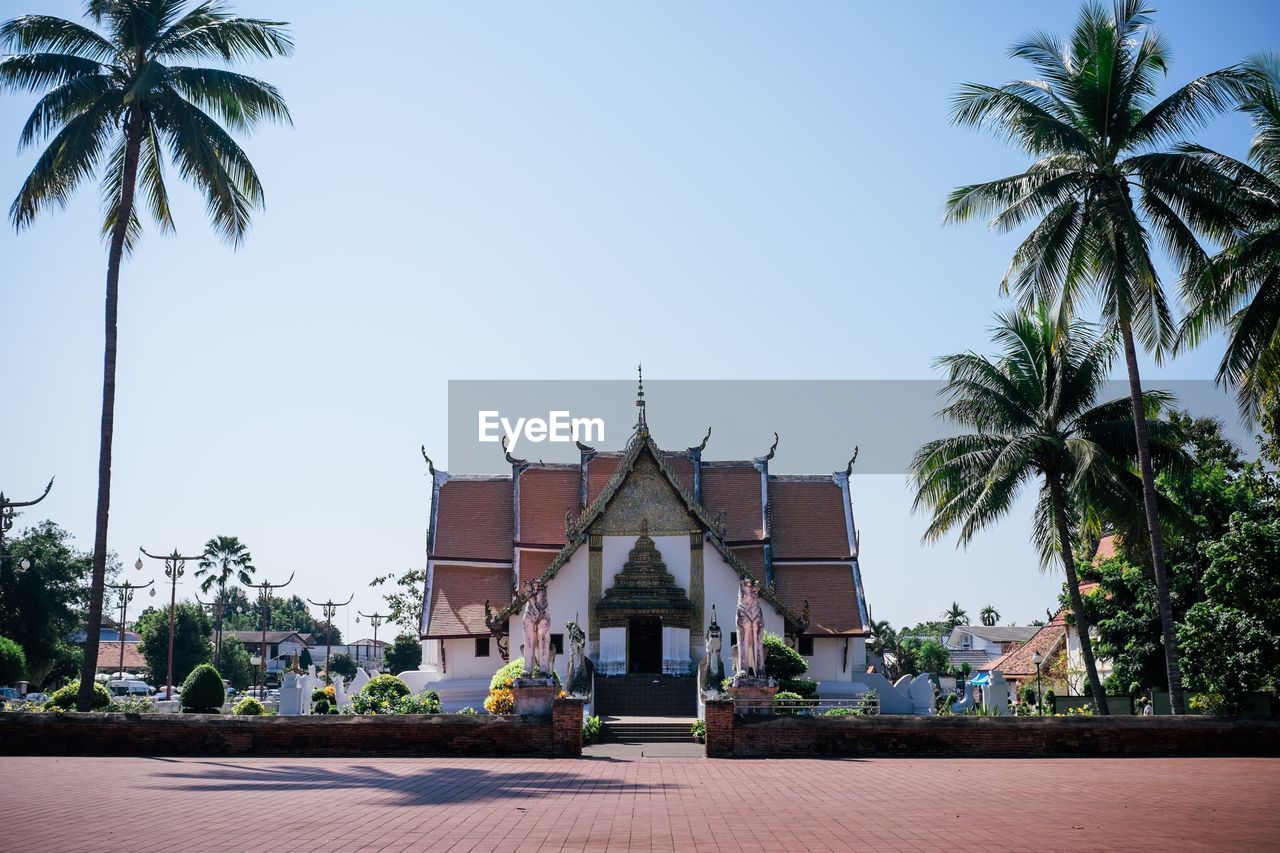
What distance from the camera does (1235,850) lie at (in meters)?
9.28

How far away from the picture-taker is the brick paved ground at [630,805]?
32.2ft

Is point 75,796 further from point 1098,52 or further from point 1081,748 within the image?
point 1098,52

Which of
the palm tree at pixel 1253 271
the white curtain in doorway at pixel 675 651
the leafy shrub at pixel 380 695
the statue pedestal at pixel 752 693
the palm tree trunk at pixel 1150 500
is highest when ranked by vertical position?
the palm tree at pixel 1253 271

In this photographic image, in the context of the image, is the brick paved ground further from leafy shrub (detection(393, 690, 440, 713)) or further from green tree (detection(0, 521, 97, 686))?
green tree (detection(0, 521, 97, 686))

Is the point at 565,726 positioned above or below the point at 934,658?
above

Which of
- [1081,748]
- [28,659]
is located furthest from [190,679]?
[1081,748]

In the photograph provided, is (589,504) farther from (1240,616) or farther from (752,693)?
(1240,616)

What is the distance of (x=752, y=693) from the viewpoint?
65.1 ft

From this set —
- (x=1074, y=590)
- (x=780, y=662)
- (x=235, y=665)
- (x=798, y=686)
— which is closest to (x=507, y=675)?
(x=780, y=662)

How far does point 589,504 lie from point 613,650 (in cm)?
496

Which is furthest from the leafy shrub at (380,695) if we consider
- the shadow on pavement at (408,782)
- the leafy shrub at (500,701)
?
the shadow on pavement at (408,782)

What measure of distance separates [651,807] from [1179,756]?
1068cm

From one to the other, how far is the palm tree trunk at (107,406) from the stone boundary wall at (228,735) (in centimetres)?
191

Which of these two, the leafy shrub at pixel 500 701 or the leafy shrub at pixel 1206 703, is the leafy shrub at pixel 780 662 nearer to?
the leafy shrub at pixel 500 701
